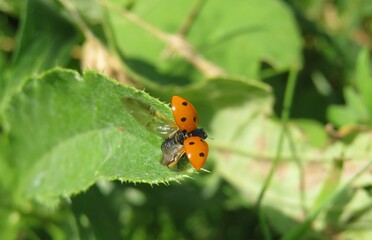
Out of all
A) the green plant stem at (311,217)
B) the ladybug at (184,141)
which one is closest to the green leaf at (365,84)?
the green plant stem at (311,217)

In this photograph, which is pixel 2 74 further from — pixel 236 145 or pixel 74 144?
pixel 236 145

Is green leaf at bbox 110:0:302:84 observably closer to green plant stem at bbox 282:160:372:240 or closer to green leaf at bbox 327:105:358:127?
green leaf at bbox 327:105:358:127

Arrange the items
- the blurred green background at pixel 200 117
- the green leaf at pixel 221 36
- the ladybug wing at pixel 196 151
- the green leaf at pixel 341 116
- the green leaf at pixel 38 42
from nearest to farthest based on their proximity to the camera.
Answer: the ladybug wing at pixel 196 151 → the blurred green background at pixel 200 117 → the green leaf at pixel 38 42 → the green leaf at pixel 341 116 → the green leaf at pixel 221 36

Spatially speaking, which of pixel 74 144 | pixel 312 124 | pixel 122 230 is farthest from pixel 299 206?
pixel 74 144

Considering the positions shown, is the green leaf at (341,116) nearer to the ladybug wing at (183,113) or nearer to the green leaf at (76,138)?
the ladybug wing at (183,113)

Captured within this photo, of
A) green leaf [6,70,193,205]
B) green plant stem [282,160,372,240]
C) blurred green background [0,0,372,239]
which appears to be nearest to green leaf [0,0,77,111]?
blurred green background [0,0,372,239]

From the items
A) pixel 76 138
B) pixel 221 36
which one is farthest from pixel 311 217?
pixel 221 36
